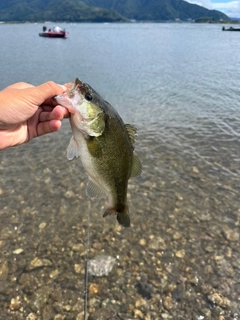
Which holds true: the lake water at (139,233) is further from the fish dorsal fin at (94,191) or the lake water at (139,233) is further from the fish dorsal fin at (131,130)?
the fish dorsal fin at (131,130)

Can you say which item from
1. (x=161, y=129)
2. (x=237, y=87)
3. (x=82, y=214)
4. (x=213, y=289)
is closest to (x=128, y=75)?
(x=237, y=87)

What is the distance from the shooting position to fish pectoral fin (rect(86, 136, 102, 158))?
3172 mm

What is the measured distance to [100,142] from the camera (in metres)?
3.20

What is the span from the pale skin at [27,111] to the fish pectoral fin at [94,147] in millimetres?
473

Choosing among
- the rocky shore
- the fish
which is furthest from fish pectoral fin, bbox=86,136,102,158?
the rocky shore

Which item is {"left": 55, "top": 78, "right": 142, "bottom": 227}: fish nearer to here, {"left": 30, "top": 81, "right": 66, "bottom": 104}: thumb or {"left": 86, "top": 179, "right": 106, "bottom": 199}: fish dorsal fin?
{"left": 86, "top": 179, "right": 106, "bottom": 199}: fish dorsal fin

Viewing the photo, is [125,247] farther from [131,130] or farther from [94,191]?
[131,130]

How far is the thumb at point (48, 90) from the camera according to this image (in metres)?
3.28

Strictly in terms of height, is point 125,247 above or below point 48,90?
below

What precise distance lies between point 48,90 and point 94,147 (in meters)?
0.84

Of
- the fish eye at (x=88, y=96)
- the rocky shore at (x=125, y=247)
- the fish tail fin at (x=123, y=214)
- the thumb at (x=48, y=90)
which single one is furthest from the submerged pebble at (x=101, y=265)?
the fish eye at (x=88, y=96)

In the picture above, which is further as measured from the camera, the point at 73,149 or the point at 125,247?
the point at 125,247

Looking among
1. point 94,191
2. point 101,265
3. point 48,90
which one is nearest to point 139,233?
point 101,265

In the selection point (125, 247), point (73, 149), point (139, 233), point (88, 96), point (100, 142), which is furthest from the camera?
point (139, 233)
